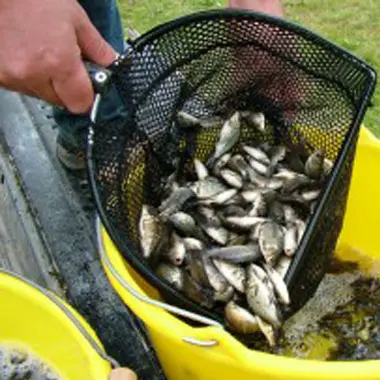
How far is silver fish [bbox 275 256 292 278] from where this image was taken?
150cm

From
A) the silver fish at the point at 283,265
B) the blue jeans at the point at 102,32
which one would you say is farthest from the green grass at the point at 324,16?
the silver fish at the point at 283,265

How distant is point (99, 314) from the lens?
1.80 m

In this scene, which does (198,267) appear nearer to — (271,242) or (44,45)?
(271,242)

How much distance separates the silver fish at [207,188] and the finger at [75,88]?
1.28 feet

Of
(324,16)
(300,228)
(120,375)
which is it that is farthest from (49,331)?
(324,16)

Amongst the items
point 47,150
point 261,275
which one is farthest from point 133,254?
point 47,150

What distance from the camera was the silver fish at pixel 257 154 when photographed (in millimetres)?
1811

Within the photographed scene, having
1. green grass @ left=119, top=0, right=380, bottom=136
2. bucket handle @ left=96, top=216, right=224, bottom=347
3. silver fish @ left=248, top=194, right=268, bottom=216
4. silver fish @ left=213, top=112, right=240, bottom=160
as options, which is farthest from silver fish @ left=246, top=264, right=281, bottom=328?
green grass @ left=119, top=0, right=380, bottom=136

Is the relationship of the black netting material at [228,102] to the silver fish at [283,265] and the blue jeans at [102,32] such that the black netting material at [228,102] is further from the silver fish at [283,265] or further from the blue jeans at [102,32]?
the blue jeans at [102,32]

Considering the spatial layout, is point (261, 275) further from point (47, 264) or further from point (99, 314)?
point (47, 264)

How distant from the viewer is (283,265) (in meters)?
1.52

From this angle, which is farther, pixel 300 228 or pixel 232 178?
pixel 232 178

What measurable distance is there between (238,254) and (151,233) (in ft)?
0.63

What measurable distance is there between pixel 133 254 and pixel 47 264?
0.65m
